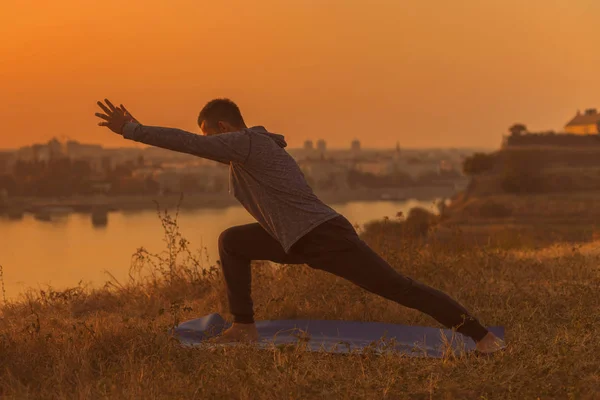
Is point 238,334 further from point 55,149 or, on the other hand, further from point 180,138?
point 55,149

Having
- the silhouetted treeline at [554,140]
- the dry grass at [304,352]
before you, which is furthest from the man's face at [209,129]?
the silhouetted treeline at [554,140]

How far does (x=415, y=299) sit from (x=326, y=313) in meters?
1.29

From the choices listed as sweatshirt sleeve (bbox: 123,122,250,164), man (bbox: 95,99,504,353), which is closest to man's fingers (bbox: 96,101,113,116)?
man (bbox: 95,99,504,353)

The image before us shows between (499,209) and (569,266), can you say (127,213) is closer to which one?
(499,209)

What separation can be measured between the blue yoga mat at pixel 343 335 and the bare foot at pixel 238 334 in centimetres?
8

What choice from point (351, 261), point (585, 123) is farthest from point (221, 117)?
point (585, 123)

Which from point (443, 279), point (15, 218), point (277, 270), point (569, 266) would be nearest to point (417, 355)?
point (443, 279)

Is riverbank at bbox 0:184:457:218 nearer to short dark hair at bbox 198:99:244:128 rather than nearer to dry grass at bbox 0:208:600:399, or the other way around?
dry grass at bbox 0:208:600:399

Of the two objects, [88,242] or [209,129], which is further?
[88,242]

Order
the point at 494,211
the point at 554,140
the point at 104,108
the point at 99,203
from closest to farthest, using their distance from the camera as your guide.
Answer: the point at 104,108
the point at 99,203
the point at 494,211
the point at 554,140

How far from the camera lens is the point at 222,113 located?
4039 mm

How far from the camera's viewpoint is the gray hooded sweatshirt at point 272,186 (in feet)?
12.6

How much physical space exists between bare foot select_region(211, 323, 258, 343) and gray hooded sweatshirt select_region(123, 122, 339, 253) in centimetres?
71

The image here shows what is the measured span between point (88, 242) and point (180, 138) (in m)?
25.5
